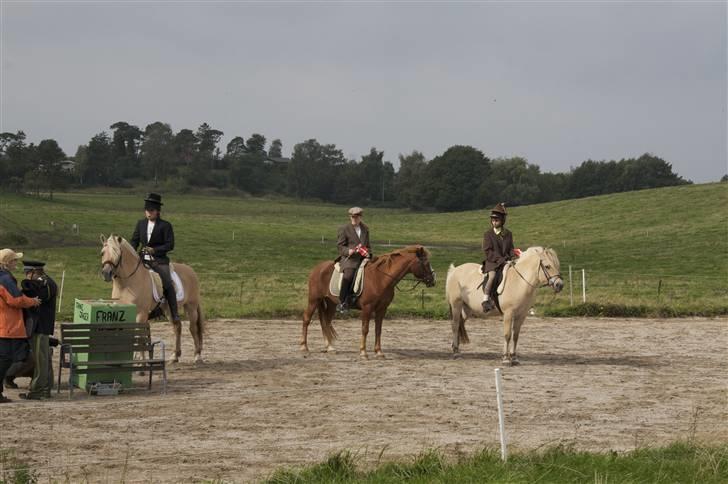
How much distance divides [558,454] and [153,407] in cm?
617

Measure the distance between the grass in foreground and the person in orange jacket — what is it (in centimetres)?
636

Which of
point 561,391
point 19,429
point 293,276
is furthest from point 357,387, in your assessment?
point 293,276

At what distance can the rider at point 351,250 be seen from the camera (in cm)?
1827

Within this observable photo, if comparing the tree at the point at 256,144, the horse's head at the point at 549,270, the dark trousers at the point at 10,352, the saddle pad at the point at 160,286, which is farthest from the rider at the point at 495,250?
the tree at the point at 256,144

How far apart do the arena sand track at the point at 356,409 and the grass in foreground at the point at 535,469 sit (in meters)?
0.89

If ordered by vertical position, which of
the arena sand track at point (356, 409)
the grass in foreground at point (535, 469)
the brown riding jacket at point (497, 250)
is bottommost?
the arena sand track at point (356, 409)

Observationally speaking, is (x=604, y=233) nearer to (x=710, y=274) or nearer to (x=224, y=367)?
(x=710, y=274)

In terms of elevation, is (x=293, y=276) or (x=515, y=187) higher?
(x=515, y=187)

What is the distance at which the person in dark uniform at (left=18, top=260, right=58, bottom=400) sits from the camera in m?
13.5

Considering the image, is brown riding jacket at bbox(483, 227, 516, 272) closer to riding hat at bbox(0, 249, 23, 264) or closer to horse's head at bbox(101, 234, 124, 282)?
horse's head at bbox(101, 234, 124, 282)

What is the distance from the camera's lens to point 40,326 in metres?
13.9

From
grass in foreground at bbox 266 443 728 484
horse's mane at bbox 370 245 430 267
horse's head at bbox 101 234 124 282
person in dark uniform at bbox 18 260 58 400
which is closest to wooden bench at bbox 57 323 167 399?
person in dark uniform at bbox 18 260 58 400

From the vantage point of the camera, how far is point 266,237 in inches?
2623

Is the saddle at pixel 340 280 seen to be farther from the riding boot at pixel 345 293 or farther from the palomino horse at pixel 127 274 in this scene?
the palomino horse at pixel 127 274
